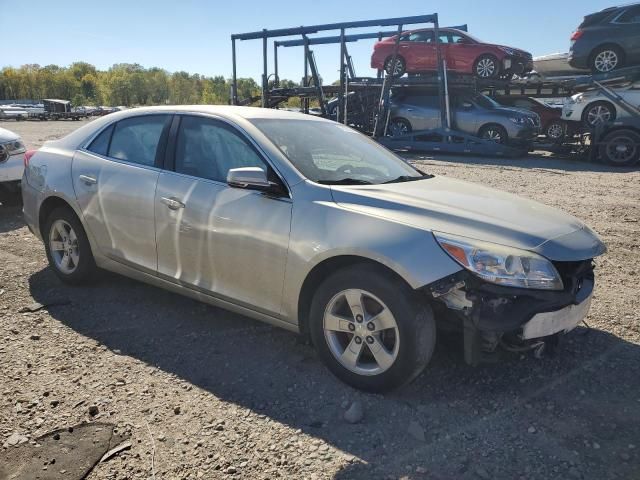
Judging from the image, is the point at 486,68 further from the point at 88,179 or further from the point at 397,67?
the point at 88,179

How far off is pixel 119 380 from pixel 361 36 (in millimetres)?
15391

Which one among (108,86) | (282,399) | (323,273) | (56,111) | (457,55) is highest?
(108,86)

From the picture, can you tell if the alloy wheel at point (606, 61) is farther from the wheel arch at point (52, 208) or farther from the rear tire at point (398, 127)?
the wheel arch at point (52, 208)

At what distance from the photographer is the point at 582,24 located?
13.5m

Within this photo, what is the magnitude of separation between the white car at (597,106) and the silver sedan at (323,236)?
456 inches

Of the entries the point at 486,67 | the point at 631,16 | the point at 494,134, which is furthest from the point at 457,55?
the point at 631,16

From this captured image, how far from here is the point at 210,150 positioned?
3.57 m

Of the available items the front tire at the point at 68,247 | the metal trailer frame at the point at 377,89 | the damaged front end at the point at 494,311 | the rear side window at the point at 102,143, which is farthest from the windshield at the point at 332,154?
the metal trailer frame at the point at 377,89

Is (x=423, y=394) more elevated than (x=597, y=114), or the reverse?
(x=597, y=114)

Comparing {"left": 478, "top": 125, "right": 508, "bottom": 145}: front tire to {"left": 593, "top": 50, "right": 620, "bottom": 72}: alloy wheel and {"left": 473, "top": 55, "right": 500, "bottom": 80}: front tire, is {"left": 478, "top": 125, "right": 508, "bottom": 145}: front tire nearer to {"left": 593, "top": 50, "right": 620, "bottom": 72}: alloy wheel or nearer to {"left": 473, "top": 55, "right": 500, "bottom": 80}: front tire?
{"left": 473, "top": 55, "right": 500, "bottom": 80}: front tire

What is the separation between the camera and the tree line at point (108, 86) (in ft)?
392

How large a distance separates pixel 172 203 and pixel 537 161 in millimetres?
12852

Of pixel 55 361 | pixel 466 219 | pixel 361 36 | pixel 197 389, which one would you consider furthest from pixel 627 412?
pixel 361 36

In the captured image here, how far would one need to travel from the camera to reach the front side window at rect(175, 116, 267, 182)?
3396mm
